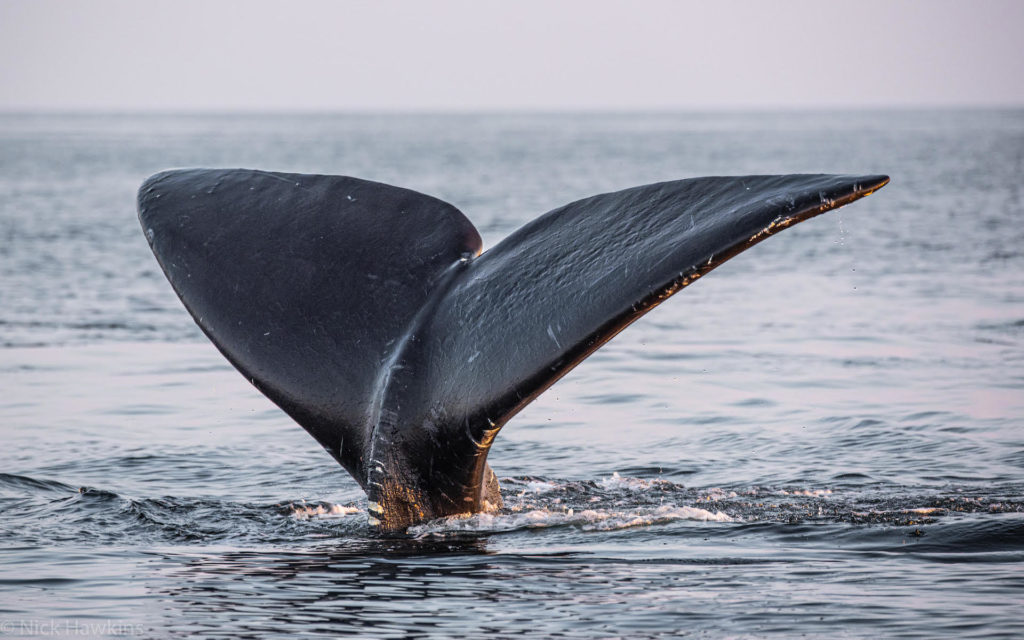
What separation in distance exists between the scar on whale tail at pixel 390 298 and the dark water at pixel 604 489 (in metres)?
0.57

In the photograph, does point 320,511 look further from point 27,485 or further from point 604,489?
point 27,485

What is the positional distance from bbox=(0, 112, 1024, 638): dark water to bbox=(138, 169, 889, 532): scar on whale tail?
57 cm

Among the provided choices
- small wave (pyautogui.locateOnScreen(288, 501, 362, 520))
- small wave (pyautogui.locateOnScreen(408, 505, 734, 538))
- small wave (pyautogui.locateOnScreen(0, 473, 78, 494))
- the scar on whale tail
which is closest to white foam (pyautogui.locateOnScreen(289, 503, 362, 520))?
small wave (pyautogui.locateOnScreen(288, 501, 362, 520))

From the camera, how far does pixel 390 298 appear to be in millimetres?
5555

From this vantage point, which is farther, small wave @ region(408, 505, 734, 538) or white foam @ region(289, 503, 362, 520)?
white foam @ region(289, 503, 362, 520)

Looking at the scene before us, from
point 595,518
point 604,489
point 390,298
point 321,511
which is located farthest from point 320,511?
point 390,298

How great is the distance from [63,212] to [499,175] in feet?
78.3

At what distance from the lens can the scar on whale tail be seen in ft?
16.4

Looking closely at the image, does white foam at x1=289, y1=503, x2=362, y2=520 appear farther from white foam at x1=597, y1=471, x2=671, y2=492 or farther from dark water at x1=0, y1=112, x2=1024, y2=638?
white foam at x1=597, y1=471, x2=671, y2=492

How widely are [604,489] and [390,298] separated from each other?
241 cm

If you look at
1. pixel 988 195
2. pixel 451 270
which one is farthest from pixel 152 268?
pixel 988 195

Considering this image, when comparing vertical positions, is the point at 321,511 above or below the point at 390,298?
below

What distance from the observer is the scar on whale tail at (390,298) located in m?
5.01

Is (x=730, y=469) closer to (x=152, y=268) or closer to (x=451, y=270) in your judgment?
(x=451, y=270)
